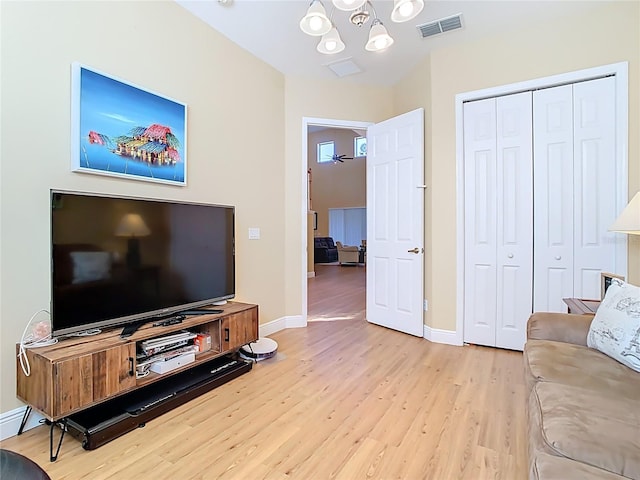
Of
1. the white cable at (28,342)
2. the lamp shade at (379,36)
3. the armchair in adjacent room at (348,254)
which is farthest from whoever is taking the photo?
the armchair in adjacent room at (348,254)

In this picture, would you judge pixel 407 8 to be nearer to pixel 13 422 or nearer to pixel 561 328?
pixel 561 328

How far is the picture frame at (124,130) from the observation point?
2023 millimetres

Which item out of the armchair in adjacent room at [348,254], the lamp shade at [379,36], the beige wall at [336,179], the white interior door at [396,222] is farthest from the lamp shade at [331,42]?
the beige wall at [336,179]

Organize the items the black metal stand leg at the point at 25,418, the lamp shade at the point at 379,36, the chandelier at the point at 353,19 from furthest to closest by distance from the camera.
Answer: the lamp shade at the point at 379,36
the chandelier at the point at 353,19
the black metal stand leg at the point at 25,418

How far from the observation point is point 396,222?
3.69 m

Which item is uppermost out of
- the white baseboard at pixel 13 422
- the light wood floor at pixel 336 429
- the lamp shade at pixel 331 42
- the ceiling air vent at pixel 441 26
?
the ceiling air vent at pixel 441 26

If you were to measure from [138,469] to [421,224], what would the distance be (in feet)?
9.58

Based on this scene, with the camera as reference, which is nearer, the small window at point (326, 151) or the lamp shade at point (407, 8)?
the lamp shade at point (407, 8)

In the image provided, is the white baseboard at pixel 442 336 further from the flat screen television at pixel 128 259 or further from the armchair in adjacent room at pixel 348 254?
the armchair in adjacent room at pixel 348 254

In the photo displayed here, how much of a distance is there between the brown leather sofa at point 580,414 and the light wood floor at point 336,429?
451mm

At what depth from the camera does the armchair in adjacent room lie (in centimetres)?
1123

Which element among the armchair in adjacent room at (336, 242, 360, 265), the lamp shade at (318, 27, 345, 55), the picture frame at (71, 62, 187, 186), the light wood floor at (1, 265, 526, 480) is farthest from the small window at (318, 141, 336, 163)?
the light wood floor at (1, 265, 526, 480)

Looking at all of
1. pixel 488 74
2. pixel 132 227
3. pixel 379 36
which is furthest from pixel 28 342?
pixel 488 74

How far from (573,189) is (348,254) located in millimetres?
8649
